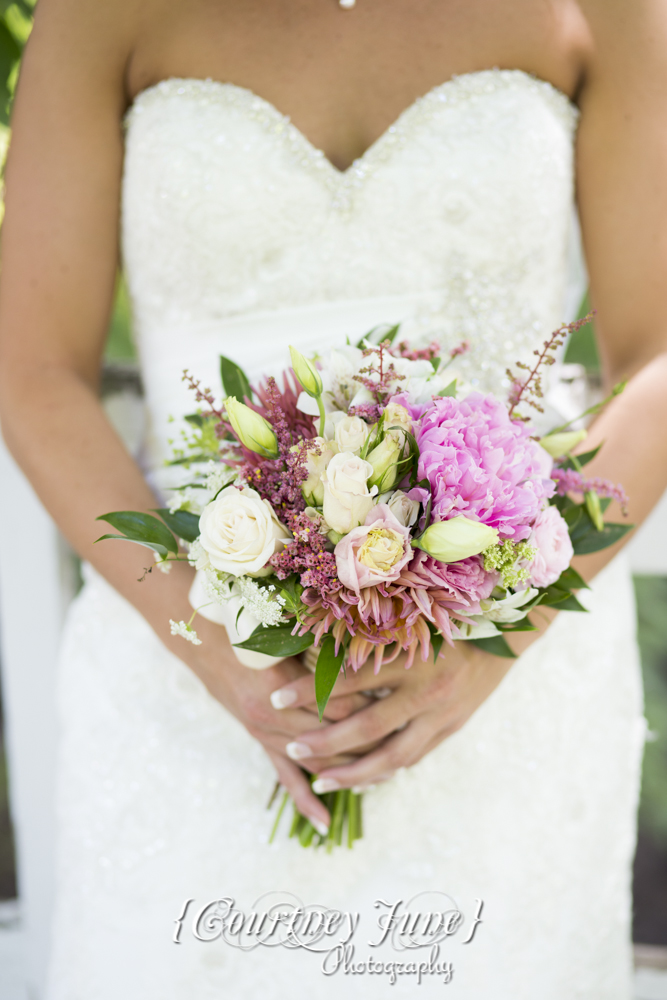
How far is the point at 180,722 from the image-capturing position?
1.24m

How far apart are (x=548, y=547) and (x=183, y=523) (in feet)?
1.43

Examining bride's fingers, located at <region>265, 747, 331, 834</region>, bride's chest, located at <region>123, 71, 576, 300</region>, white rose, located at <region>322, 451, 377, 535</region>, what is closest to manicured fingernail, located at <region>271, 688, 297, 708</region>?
bride's fingers, located at <region>265, 747, 331, 834</region>

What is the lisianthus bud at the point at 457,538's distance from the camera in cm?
70

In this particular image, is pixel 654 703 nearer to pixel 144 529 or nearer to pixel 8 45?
pixel 144 529

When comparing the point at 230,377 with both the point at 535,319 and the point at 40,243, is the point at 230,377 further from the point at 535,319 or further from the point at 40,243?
the point at 535,319

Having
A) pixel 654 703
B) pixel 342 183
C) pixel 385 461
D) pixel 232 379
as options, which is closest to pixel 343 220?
pixel 342 183

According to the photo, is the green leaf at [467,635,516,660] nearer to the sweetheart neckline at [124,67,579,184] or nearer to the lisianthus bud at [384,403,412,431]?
the lisianthus bud at [384,403,412,431]

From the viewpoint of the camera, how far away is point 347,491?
0.73 m

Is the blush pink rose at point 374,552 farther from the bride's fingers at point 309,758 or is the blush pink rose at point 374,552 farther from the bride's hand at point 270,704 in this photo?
the bride's fingers at point 309,758

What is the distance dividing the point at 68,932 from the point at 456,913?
0.62 metres

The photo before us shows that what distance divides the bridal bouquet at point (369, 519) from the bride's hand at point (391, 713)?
0.16 m

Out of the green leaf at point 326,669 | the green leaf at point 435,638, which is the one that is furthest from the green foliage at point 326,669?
the green leaf at point 435,638

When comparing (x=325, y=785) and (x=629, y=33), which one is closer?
(x=325, y=785)

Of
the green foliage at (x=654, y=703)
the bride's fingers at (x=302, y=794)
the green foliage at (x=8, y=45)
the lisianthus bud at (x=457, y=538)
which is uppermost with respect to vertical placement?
the green foliage at (x=8, y=45)
